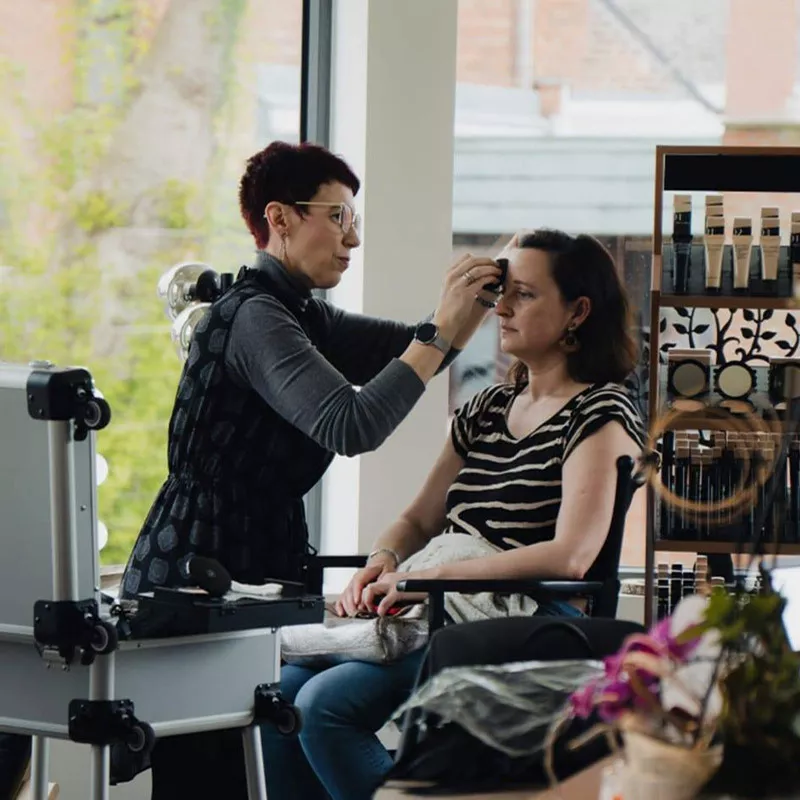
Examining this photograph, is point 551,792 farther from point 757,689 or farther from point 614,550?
point 614,550

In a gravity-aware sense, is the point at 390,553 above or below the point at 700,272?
below

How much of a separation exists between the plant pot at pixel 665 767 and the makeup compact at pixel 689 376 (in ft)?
6.24

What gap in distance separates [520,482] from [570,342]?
313 millimetres

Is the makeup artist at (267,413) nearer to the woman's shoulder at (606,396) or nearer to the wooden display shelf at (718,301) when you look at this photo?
the woman's shoulder at (606,396)

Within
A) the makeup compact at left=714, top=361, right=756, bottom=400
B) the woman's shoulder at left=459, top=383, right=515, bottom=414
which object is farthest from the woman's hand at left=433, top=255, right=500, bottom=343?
the makeup compact at left=714, top=361, right=756, bottom=400

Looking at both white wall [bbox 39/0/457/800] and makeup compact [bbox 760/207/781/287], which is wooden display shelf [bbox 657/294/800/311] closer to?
makeup compact [bbox 760/207/781/287]

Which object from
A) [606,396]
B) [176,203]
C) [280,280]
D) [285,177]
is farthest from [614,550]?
[176,203]

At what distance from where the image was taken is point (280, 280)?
9.80 ft

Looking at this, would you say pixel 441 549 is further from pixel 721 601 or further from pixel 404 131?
pixel 721 601

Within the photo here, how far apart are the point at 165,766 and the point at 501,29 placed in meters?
2.25

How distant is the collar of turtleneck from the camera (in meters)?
2.98

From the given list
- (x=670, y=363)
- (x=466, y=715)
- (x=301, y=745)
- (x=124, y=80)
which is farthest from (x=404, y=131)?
(x=466, y=715)

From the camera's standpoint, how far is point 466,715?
1521mm

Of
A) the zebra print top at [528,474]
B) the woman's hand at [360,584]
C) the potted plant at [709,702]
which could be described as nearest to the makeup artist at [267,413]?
the woman's hand at [360,584]
